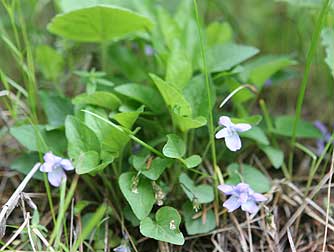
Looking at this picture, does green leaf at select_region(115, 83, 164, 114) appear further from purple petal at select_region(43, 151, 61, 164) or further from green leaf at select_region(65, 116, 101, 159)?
purple petal at select_region(43, 151, 61, 164)

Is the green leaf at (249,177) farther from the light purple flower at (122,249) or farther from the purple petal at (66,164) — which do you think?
the purple petal at (66,164)

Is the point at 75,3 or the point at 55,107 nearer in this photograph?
the point at 55,107

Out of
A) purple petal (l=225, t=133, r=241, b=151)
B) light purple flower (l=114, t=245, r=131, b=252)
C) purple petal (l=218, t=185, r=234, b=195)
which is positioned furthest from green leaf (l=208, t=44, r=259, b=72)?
light purple flower (l=114, t=245, r=131, b=252)

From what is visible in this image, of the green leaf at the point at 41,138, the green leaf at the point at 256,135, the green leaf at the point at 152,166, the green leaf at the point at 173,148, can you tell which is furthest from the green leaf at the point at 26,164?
the green leaf at the point at 256,135

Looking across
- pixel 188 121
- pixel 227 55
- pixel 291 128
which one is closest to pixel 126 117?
pixel 188 121

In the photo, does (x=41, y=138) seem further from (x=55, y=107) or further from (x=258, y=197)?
(x=258, y=197)
